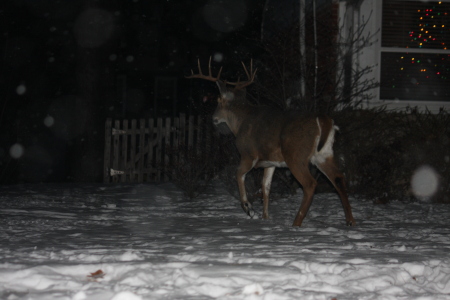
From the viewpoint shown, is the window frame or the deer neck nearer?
the deer neck

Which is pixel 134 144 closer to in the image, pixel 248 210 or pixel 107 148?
pixel 107 148

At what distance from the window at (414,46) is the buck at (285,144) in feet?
13.2

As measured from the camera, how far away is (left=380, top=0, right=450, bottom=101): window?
11891 millimetres

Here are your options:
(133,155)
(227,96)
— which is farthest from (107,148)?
(227,96)

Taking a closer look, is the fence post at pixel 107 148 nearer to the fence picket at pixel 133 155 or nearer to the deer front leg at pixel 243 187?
the fence picket at pixel 133 155

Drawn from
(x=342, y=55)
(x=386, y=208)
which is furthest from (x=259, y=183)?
(x=342, y=55)

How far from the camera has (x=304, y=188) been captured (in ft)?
25.1

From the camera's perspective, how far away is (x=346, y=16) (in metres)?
12.1

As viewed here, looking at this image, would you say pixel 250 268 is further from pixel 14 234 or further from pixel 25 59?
pixel 25 59

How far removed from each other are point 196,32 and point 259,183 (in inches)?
704

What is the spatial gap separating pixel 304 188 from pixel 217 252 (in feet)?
7.62

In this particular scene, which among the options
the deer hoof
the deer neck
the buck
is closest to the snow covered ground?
the deer hoof

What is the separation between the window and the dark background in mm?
2623

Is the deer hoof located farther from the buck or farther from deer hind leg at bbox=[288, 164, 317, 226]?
deer hind leg at bbox=[288, 164, 317, 226]
